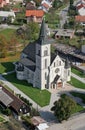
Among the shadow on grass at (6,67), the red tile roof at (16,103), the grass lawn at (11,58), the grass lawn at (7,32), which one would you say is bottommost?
the shadow on grass at (6,67)

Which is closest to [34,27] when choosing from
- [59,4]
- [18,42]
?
[18,42]

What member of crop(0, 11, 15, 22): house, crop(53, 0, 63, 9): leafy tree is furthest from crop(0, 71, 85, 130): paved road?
crop(53, 0, 63, 9): leafy tree

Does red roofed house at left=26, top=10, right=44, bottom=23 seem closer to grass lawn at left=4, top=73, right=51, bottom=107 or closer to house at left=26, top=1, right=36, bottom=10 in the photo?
house at left=26, top=1, right=36, bottom=10

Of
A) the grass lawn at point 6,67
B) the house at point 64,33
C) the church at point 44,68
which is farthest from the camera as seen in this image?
the house at point 64,33

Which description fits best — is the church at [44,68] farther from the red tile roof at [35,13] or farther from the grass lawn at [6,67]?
the red tile roof at [35,13]

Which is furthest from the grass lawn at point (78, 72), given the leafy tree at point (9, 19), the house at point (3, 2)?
the house at point (3, 2)
